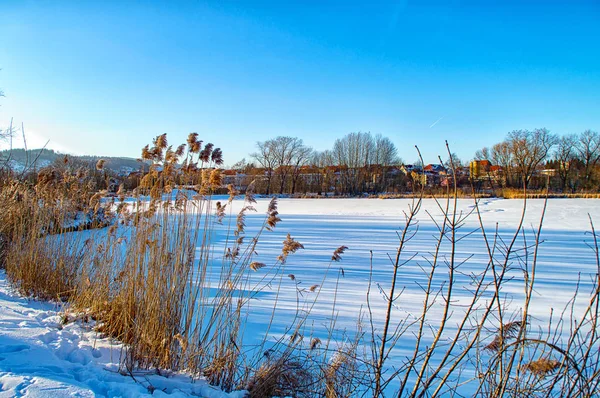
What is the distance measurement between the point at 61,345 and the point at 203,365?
0.90 metres

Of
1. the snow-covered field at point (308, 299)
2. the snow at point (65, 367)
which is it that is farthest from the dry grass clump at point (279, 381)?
the snow-covered field at point (308, 299)

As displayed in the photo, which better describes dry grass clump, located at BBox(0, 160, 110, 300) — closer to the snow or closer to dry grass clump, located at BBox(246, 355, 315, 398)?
the snow

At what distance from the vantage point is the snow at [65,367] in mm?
1525

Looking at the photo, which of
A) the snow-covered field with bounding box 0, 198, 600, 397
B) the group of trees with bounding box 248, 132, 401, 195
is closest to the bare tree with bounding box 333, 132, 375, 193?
the group of trees with bounding box 248, 132, 401, 195

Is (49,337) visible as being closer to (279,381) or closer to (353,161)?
(279,381)

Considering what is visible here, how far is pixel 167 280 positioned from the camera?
2361 millimetres

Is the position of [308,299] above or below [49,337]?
below

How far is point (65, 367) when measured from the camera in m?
1.81

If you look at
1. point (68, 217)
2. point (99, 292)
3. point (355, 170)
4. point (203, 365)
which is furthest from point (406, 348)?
point (355, 170)

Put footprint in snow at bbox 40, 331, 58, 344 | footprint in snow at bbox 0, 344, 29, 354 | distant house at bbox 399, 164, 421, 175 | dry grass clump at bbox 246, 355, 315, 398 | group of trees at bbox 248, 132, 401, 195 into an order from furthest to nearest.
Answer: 1. group of trees at bbox 248, 132, 401, 195
2. footprint in snow at bbox 40, 331, 58, 344
3. dry grass clump at bbox 246, 355, 315, 398
4. footprint in snow at bbox 0, 344, 29, 354
5. distant house at bbox 399, 164, 421, 175

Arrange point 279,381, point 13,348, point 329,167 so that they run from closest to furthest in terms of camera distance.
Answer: point 13,348 → point 279,381 → point 329,167

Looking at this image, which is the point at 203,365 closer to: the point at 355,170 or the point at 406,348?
the point at 406,348

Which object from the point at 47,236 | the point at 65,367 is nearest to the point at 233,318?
the point at 65,367

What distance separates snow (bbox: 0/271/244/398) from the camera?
1.53 meters
